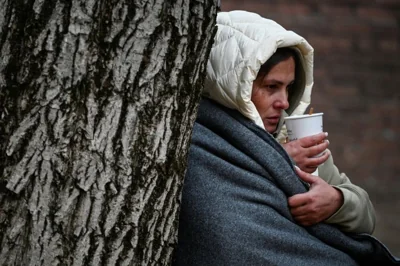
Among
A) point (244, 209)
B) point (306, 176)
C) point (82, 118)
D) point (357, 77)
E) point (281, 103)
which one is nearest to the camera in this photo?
A: point (82, 118)

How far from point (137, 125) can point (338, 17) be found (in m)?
4.46

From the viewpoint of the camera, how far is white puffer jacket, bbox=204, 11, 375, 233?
2510 millimetres

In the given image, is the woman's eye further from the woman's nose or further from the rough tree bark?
the rough tree bark

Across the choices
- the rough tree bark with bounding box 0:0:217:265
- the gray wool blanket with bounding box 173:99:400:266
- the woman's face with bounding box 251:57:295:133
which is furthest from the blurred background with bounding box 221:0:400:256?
the rough tree bark with bounding box 0:0:217:265

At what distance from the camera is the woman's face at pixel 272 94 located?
2.66m

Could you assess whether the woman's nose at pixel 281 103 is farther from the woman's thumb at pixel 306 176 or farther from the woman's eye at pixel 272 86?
the woman's thumb at pixel 306 176

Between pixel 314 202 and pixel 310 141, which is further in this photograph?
pixel 310 141

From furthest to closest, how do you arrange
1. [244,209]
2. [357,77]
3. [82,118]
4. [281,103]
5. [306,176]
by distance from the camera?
[357,77]
[281,103]
[306,176]
[244,209]
[82,118]

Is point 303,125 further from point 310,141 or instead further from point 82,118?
point 82,118

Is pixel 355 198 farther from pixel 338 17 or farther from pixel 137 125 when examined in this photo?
pixel 338 17

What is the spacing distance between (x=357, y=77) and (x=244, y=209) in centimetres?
396

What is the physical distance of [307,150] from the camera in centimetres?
256

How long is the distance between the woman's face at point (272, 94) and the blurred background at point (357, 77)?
3.39 meters

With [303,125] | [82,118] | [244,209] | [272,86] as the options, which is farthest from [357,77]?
[82,118]
